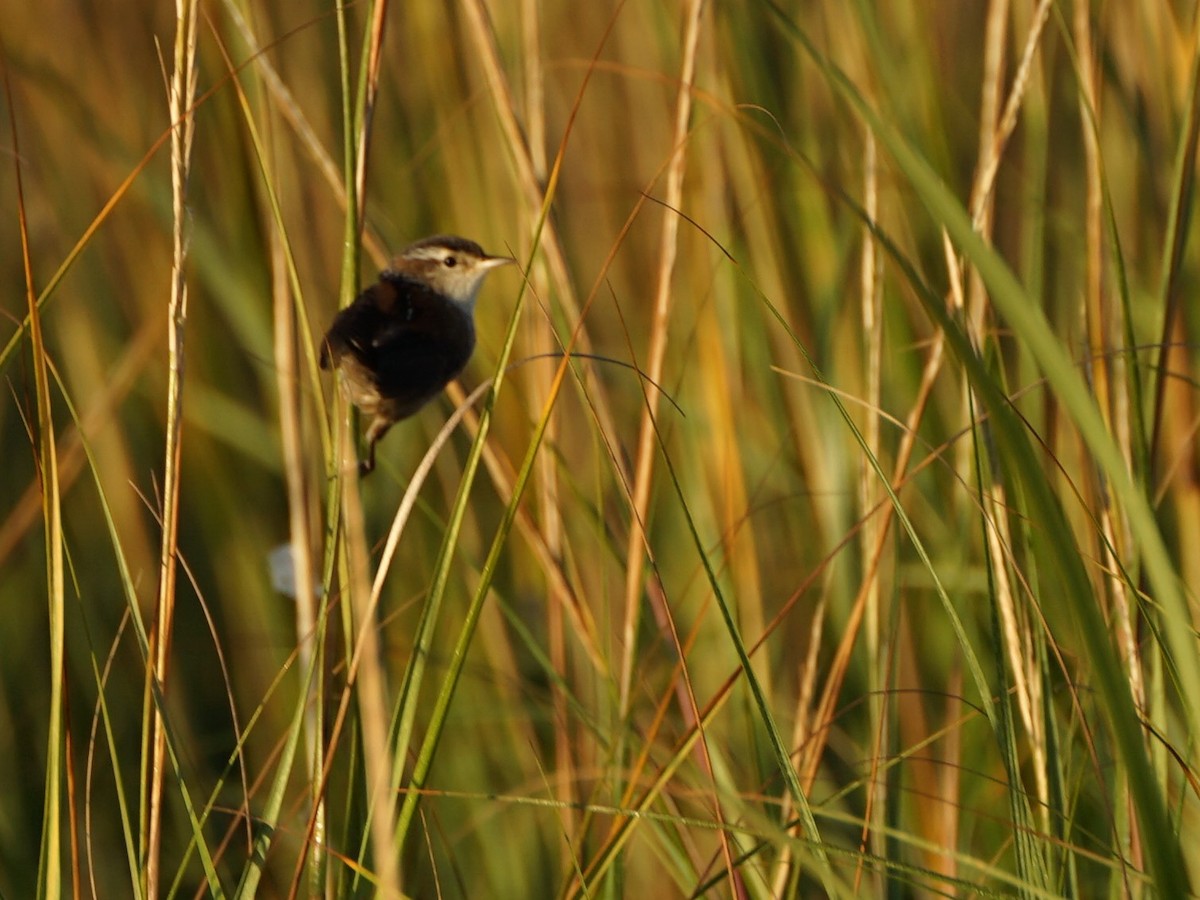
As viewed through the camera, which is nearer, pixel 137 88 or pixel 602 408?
pixel 602 408

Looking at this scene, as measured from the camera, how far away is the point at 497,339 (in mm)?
2389

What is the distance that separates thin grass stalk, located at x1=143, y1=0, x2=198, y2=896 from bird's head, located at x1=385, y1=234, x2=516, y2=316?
986mm

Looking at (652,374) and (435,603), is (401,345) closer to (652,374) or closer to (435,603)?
(652,374)

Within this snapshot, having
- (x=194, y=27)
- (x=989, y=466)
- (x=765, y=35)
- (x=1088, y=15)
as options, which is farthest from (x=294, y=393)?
(x=765, y=35)

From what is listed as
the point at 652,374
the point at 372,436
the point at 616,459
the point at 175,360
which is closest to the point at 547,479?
the point at 652,374

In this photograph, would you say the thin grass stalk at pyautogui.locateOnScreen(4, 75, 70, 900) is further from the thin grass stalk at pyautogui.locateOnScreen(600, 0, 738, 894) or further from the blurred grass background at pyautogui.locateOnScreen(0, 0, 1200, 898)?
the thin grass stalk at pyautogui.locateOnScreen(600, 0, 738, 894)

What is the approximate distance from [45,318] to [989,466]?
2.21m

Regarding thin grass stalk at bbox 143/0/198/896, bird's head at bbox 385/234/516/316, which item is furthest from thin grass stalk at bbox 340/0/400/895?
bird's head at bbox 385/234/516/316

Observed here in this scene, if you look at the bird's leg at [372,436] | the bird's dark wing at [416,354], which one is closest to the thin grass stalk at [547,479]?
the bird's dark wing at [416,354]

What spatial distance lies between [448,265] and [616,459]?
107 centimetres

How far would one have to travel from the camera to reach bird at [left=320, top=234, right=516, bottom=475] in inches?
66.5

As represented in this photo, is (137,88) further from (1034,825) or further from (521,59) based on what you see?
(1034,825)

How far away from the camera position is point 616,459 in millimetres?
1158

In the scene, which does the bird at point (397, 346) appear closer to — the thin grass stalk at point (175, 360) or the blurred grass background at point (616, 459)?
the blurred grass background at point (616, 459)
